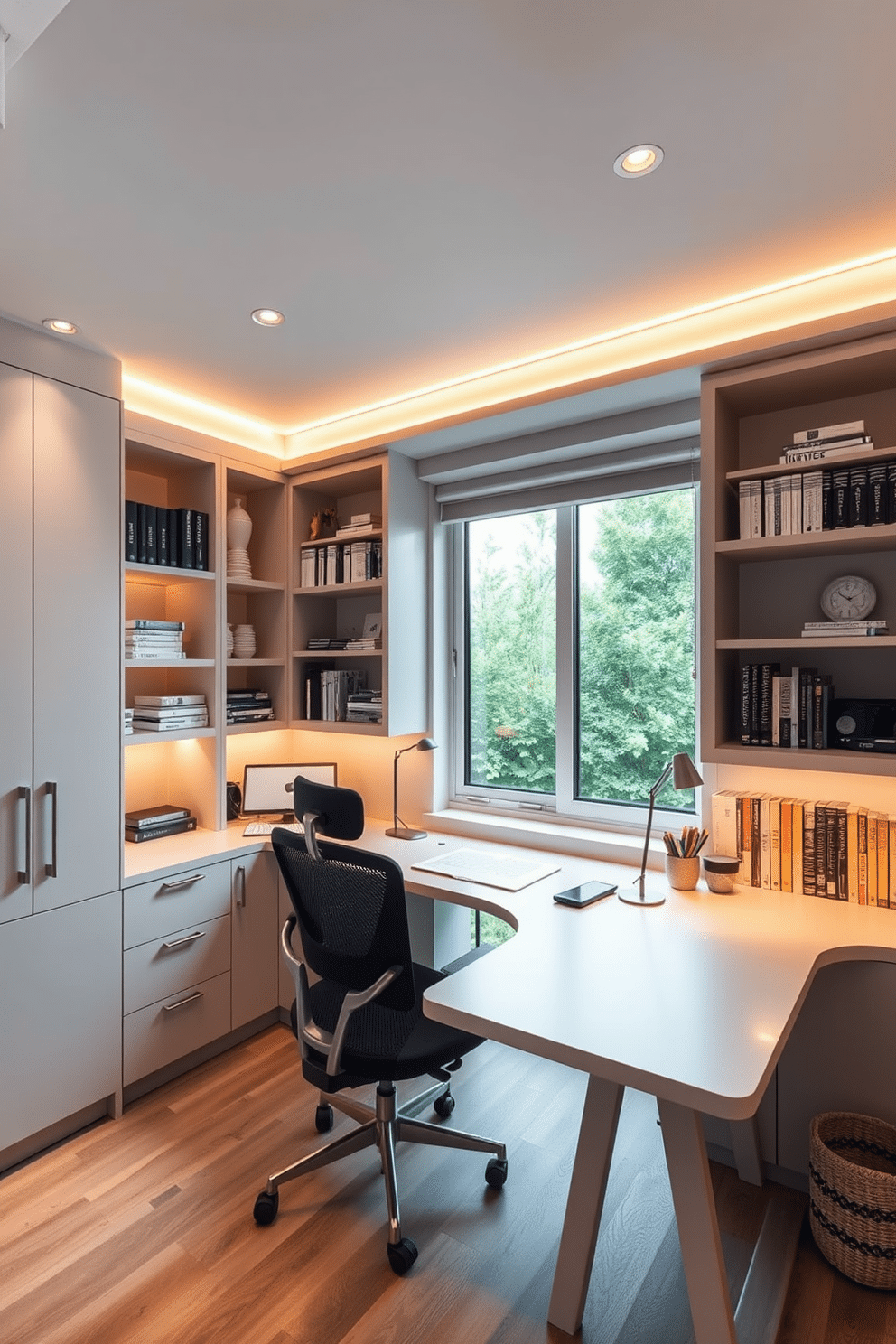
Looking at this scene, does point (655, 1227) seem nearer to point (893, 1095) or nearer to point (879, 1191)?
point (879, 1191)

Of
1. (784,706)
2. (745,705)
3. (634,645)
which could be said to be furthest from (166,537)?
(784,706)

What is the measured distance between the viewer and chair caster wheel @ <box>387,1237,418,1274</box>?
1758mm

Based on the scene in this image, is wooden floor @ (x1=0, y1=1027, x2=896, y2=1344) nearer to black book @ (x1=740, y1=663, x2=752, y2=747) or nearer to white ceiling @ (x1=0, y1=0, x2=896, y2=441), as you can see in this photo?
black book @ (x1=740, y1=663, x2=752, y2=747)

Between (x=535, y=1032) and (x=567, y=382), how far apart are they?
2.05 meters

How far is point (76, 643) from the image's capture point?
2291 millimetres

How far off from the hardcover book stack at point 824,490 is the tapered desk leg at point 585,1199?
1566 mm

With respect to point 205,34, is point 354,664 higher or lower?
lower

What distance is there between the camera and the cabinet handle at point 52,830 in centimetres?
221

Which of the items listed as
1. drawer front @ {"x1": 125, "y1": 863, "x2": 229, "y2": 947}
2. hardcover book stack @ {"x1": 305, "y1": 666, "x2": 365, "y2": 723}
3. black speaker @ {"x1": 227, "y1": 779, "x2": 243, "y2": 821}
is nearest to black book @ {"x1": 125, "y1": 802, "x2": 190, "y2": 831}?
black speaker @ {"x1": 227, "y1": 779, "x2": 243, "y2": 821}

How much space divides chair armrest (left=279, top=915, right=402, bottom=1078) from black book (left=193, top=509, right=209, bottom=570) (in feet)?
5.32

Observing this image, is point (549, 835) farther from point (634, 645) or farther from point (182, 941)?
point (182, 941)

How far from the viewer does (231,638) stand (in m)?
3.30

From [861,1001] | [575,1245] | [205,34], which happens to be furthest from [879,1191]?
[205,34]

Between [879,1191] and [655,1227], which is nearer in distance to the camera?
[879,1191]
